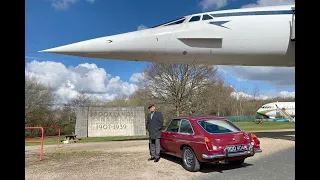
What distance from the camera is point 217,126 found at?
24.2 ft

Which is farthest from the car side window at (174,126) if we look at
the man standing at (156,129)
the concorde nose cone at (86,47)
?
the concorde nose cone at (86,47)

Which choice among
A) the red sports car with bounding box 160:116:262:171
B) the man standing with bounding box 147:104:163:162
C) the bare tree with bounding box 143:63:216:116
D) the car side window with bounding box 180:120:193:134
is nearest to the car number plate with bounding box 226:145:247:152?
the red sports car with bounding box 160:116:262:171

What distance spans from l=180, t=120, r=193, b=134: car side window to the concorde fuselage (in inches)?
196

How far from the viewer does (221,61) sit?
13125mm

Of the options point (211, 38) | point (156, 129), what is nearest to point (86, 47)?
point (156, 129)

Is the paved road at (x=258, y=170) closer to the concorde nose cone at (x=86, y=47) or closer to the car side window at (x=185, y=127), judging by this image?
the car side window at (x=185, y=127)

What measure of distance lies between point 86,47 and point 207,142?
719 centimetres

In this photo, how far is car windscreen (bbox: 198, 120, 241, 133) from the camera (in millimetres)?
7133

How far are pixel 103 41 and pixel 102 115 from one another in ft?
47.4

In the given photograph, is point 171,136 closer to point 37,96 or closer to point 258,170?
point 258,170

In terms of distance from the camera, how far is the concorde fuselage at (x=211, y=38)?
11742 mm

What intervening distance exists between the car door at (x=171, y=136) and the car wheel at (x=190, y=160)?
2.14 ft

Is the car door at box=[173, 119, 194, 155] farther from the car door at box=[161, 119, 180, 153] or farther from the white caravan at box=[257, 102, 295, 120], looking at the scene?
the white caravan at box=[257, 102, 295, 120]
